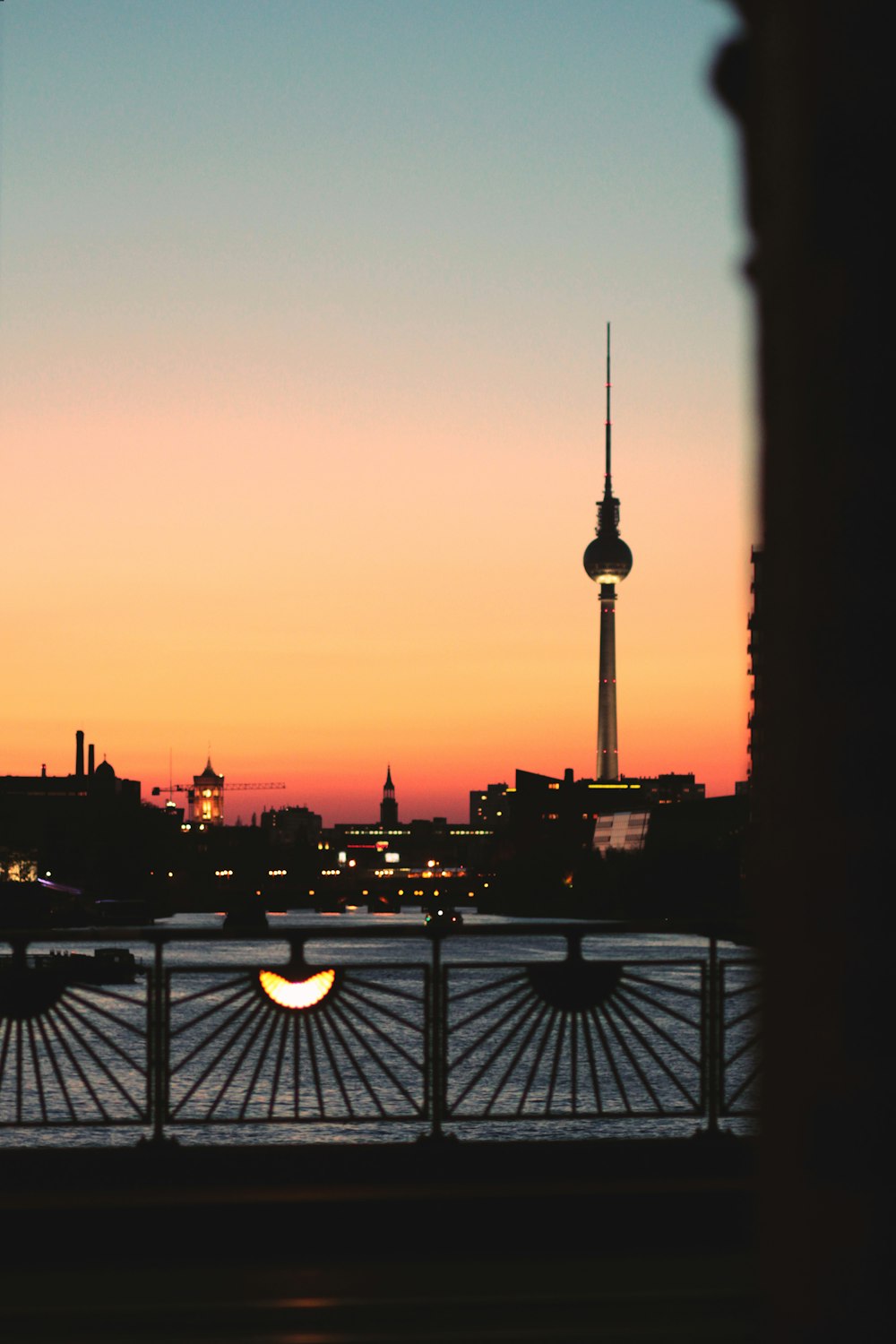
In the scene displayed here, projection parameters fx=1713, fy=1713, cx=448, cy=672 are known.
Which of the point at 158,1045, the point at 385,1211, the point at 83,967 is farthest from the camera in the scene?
the point at 83,967

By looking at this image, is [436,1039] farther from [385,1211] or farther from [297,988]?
[385,1211]

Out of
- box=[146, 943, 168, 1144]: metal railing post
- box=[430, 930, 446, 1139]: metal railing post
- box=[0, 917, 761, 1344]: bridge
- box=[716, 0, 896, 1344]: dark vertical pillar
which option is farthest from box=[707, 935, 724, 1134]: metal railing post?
box=[716, 0, 896, 1344]: dark vertical pillar

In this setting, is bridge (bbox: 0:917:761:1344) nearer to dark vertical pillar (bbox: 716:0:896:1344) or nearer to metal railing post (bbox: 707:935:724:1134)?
metal railing post (bbox: 707:935:724:1134)

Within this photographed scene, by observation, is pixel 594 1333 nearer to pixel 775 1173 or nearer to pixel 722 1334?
pixel 722 1334

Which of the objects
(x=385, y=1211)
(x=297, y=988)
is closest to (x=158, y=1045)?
(x=297, y=988)

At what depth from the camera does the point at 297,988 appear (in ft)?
34.0

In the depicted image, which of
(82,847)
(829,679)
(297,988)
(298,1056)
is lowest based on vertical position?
(82,847)

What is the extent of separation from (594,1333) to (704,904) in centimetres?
16776

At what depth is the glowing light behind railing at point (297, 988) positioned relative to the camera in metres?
10.3

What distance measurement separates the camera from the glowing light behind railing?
10328 millimetres

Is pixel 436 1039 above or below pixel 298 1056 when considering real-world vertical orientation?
above

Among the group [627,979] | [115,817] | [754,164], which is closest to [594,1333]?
[627,979]

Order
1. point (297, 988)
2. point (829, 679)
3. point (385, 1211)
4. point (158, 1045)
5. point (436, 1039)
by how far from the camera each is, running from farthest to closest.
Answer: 1. point (297, 988)
2. point (436, 1039)
3. point (158, 1045)
4. point (385, 1211)
5. point (829, 679)

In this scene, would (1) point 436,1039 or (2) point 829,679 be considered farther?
(1) point 436,1039
